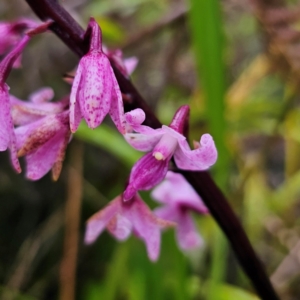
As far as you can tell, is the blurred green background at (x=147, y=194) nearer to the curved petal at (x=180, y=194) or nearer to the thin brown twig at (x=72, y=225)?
the thin brown twig at (x=72, y=225)

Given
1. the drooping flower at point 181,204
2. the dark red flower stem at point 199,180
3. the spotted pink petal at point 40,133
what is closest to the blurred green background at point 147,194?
the drooping flower at point 181,204

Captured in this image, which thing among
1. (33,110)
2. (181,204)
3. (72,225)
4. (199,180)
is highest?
(33,110)

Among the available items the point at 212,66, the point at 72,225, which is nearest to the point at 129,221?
the point at 212,66

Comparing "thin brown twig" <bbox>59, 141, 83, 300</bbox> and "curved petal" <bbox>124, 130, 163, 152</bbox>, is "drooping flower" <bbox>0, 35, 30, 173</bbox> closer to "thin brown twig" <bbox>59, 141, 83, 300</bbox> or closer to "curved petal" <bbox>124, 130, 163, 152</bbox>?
"curved petal" <bbox>124, 130, 163, 152</bbox>

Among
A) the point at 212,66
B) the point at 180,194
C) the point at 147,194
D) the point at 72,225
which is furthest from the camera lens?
the point at 72,225

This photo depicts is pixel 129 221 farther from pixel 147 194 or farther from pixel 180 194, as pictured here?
pixel 147 194

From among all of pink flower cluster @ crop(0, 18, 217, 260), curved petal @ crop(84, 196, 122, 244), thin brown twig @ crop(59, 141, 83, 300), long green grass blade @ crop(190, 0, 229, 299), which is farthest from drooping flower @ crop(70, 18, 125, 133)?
thin brown twig @ crop(59, 141, 83, 300)

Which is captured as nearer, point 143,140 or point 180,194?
point 143,140
